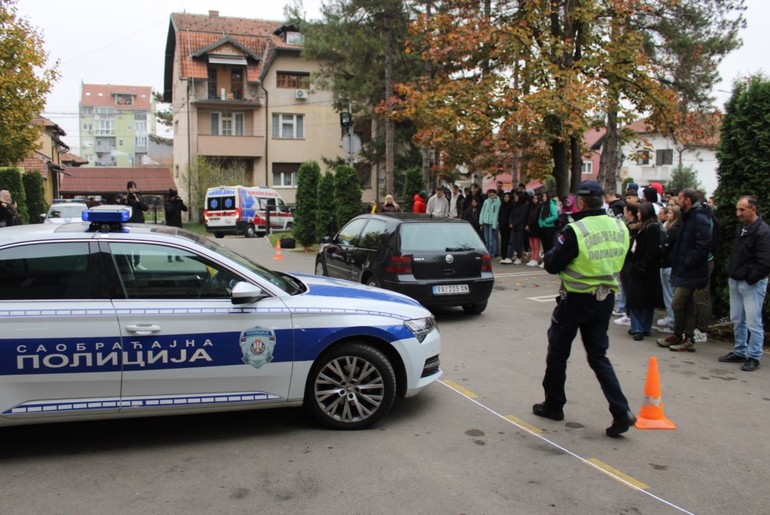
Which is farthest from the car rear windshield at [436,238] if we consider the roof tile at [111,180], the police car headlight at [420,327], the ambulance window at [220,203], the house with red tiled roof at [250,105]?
the roof tile at [111,180]

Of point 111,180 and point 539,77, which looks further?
point 111,180

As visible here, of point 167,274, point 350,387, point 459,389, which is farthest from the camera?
point 459,389

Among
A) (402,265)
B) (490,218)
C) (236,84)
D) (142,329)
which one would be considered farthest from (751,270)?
(236,84)

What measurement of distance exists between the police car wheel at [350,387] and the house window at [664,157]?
200 feet

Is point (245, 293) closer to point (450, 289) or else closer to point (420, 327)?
point (420, 327)

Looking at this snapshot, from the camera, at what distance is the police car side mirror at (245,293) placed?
4586 mm

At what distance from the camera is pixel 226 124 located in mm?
43062

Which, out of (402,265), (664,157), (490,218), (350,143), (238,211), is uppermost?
(664,157)

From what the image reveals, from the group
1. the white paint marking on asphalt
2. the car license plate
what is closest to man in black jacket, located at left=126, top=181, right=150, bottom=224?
the car license plate

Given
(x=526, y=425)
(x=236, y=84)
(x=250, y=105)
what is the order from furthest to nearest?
(x=236, y=84) → (x=250, y=105) → (x=526, y=425)

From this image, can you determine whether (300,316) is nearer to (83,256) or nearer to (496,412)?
(83,256)

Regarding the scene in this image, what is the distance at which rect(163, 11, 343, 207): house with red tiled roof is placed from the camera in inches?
1640

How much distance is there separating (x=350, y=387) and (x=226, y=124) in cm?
4064

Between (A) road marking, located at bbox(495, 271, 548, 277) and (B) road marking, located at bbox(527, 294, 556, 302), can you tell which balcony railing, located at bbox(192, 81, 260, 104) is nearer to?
(A) road marking, located at bbox(495, 271, 548, 277)
